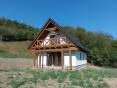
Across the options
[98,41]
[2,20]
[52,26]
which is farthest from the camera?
[2,20]

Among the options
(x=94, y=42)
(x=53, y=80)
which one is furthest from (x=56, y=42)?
(x=94, y=42)

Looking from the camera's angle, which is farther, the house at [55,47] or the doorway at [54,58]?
the doorway at [54,58]

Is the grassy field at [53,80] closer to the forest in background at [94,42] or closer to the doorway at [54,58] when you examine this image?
the doorway at [54,58]

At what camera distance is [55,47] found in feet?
84.3

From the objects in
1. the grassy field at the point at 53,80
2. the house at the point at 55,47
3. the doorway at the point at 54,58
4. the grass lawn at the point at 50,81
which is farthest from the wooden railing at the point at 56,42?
the grass lawn at the point at 50,81

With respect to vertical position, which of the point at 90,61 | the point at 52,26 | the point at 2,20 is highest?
the point at 2,20

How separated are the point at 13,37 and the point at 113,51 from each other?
41814mm

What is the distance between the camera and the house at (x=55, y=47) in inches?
982

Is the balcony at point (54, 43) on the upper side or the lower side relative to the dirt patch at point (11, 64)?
upper

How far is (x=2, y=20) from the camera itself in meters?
89.7

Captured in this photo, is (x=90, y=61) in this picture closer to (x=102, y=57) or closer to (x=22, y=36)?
(x=102, y=57)

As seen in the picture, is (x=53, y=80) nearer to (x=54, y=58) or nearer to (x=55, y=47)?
(x=55, y=47)

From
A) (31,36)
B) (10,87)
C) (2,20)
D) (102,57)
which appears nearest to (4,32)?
(31,36)

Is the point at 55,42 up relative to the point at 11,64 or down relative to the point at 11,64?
up
